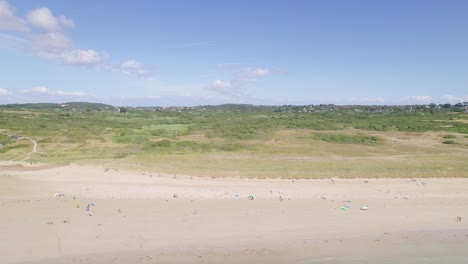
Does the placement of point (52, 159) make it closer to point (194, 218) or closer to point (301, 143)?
point (194, 218)

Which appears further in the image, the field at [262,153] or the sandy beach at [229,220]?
the field at [262,153]

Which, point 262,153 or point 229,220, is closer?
point 229,220

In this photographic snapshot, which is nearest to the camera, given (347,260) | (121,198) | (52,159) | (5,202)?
(347,260)

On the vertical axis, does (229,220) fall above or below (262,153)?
below

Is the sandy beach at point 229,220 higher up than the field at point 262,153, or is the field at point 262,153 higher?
the field at point 262,153

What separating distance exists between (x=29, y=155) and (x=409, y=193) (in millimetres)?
29892

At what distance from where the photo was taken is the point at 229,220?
47.7 ft

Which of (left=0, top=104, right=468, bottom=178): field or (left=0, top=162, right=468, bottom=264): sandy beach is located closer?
(left=0, top=162, right=468, bottom=264): sandy beach

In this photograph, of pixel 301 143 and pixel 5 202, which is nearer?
pixel 5 202

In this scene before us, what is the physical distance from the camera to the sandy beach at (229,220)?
38.3 feet

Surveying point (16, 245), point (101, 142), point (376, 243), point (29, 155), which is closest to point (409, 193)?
point (376, 243)

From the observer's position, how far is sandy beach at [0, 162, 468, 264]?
11.7 m

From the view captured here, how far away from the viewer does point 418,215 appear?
1562 centimetres

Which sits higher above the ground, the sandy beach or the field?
the field
